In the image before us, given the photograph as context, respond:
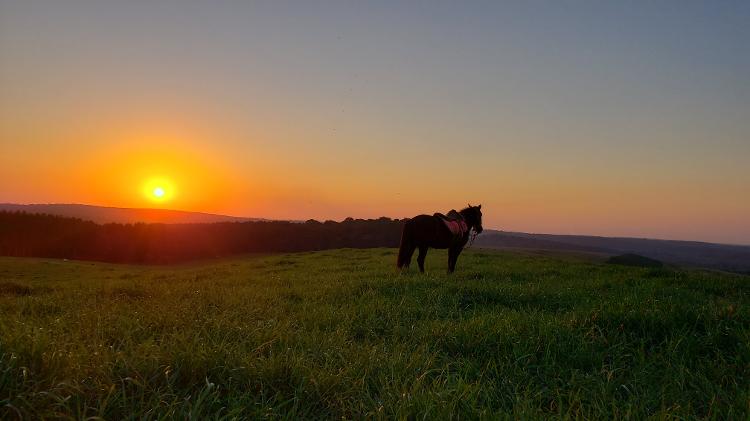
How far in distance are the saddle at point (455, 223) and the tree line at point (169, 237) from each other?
162ft

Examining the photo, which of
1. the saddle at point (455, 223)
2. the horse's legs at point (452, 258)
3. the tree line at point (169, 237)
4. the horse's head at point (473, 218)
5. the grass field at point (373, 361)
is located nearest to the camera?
the grass field at point (373, 361)

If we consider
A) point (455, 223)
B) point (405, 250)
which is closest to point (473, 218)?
point (455, 223)

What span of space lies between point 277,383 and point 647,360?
155 inches

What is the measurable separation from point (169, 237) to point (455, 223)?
178 ft

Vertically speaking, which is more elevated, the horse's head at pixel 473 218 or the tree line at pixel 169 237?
the horse's head at pixel 473 218

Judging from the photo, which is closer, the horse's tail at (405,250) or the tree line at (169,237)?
the horse's tail at (405,250)

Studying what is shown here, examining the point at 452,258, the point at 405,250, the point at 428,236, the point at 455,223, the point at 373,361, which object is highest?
the point at 455,223

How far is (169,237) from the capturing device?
60.2m

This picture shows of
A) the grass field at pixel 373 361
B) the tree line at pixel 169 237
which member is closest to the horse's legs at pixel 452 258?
the grass field at pixel 373 361

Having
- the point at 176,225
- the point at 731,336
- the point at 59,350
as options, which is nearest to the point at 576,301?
the point at 731,336

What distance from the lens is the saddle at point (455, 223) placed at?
49.8 ft

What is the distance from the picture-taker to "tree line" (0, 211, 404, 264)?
185ft

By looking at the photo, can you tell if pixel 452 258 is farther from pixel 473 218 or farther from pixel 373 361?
pixel 373 361

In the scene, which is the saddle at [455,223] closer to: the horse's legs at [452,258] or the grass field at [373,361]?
the horse's legs at [452,258]
